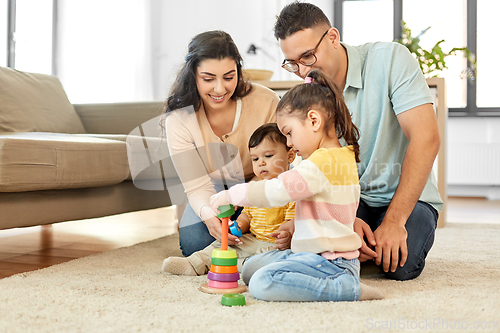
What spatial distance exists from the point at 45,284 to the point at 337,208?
703 mm

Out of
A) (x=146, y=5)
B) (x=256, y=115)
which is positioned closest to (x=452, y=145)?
(x=146, y=5)

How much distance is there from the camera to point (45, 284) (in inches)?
43.3

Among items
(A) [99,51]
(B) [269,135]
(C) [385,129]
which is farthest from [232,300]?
(A) [99,51]

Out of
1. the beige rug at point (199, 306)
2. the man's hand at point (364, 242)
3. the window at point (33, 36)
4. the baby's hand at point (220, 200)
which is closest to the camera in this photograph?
the beige rug at point (199, 306)

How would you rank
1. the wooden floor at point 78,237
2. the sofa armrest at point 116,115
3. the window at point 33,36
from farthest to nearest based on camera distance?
the window at point 33,36, the sofa armrest at point 116,115, the wooden floor at point 78,237

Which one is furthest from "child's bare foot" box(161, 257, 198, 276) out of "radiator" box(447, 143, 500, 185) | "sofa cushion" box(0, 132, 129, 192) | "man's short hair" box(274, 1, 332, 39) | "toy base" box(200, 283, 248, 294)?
"radiator" box(447, 143, 500, 185)

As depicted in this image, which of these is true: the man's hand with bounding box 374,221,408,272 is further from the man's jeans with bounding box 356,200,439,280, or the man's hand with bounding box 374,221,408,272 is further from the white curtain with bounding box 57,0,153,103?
the white curtain with bounding box 57,0,153,103

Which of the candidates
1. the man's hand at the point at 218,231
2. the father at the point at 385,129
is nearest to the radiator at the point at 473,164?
the father at the point at 385,129

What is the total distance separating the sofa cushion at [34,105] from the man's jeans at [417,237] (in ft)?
4.61

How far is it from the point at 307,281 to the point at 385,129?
0.52 metres

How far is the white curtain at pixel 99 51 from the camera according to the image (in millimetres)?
3904

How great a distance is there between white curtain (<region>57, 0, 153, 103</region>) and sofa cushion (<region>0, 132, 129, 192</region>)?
2.48m

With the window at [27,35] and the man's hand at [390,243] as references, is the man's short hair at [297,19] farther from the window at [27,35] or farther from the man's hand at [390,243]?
the window at [27,35]

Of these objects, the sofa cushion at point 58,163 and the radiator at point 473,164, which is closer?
the sofa cushion at point 58,163
